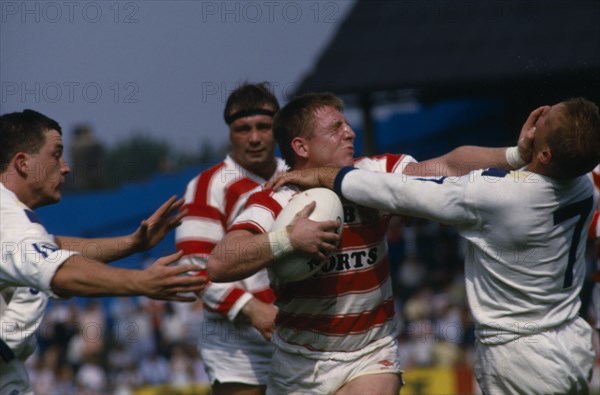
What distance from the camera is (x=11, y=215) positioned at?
5250mm

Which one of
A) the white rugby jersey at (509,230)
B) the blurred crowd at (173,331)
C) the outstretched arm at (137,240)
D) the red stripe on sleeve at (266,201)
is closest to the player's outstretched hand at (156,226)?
the outstretched arm at (137,240)

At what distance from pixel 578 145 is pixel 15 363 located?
3392mm

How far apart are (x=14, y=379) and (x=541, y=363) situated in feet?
9.77

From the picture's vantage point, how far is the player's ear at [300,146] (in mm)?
5746

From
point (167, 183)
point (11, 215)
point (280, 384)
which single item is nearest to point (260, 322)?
point (280, 384)

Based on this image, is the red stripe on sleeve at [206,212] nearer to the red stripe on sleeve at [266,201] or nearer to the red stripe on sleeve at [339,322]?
the red stripe on sleeve at [266,201]

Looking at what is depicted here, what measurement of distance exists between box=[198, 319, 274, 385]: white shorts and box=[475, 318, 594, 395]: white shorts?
209cm

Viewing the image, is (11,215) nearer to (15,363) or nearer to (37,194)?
(37,194)

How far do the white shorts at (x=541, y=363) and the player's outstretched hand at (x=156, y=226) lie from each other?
201 centimetres

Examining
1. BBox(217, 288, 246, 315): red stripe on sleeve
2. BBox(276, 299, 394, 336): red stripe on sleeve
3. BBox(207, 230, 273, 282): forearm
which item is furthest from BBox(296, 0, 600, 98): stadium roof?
BBox(207, 230, 273, 282): forearm

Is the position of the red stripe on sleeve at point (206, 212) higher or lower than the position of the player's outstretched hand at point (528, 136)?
lower

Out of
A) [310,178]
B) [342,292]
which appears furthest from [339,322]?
[310,178]

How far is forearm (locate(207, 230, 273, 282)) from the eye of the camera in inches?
204

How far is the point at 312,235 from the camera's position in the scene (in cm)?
512
